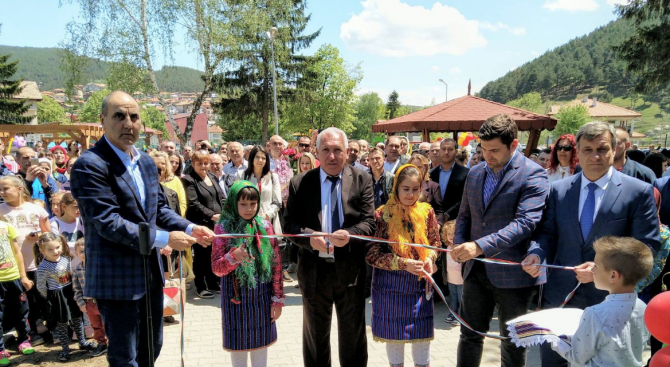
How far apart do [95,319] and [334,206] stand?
3283mm

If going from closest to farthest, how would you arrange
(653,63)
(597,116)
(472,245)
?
(472,245)
(653,63)
(597,116)

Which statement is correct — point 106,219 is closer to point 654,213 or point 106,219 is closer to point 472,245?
point 472,245

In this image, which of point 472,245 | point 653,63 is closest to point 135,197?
point 472,245

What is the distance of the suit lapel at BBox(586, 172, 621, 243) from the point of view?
2.72m

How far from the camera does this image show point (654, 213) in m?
2.68

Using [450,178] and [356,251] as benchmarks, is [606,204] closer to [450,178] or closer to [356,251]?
[356,251]

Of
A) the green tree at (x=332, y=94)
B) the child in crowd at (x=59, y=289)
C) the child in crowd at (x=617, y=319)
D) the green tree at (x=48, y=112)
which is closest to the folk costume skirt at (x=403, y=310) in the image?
the child in crowd at (x=617, y=319)

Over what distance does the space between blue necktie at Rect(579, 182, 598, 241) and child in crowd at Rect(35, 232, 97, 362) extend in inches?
204

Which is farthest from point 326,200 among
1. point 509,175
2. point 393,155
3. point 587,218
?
point 393,155

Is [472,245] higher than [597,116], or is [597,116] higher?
[597,116]

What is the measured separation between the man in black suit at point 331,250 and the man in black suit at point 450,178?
2628 millimetres

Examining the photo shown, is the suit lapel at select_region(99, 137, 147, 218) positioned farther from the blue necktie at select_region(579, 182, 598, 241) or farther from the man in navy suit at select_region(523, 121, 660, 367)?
the blue necktie at select_region(579, 182, 598, 241)

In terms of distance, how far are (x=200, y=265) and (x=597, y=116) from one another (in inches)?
3931

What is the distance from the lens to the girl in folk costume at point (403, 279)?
132 inches
